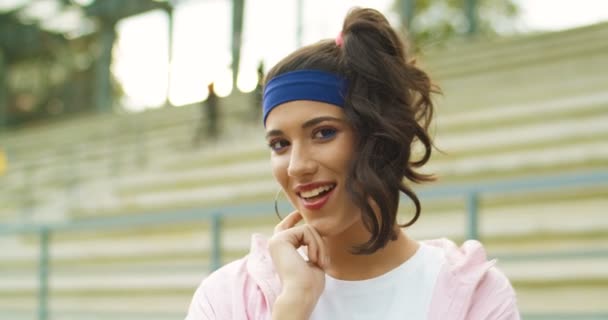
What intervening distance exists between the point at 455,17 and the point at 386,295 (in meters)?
16.6

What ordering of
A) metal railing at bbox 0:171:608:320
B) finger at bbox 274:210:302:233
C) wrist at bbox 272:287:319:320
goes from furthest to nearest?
metal railing at bbox 0:171:608:320
finger at bbox 274:210:302:233
wrist at bbox 272:287:319:320

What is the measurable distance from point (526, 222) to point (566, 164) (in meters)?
0.46

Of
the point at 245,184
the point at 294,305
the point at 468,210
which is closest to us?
the point at 294,305

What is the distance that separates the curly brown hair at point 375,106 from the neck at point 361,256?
4 centimetres

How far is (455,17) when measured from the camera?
60.1 ft

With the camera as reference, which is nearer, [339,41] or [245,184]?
[339,41]

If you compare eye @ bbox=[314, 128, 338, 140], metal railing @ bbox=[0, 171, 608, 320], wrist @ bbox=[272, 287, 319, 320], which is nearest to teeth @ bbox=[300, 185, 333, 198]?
eye @ bbox=[314, 128, 338, 140]

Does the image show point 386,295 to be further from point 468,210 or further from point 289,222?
point 468,210

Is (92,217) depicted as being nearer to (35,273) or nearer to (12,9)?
(35,273)

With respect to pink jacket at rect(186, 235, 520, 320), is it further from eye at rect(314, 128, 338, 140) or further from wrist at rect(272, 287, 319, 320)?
eye at rect(314, 128, 338, 140)

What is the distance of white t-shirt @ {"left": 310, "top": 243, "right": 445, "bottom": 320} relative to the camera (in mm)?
2131

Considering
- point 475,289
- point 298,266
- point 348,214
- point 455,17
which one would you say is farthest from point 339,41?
point 455,17

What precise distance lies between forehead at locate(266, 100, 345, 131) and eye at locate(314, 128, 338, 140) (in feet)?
0.10

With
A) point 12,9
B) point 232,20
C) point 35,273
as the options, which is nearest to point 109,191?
point 35,273
